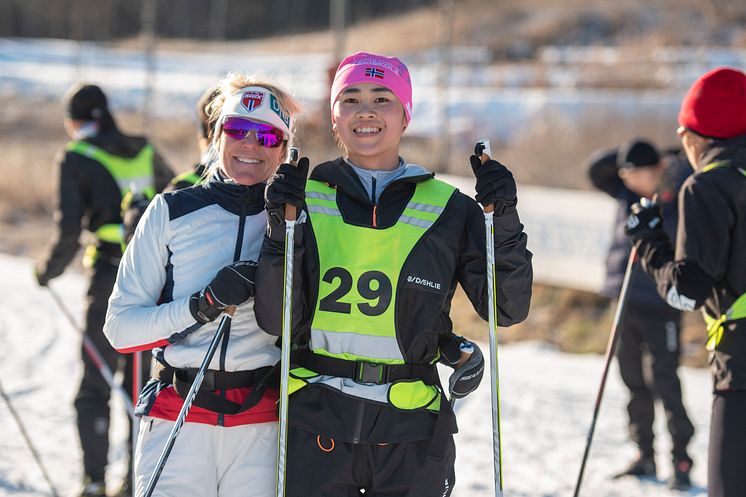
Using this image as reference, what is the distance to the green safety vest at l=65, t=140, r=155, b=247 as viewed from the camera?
17.3 ft

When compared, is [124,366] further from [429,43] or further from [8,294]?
[429,43]

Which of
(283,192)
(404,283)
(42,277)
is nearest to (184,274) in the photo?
(283,192)

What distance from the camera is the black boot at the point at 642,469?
19.3ft

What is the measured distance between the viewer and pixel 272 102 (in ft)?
10.5

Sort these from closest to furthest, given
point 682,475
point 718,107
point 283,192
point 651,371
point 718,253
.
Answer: point 283,192 → point 718,253 → point 718,107 → point 682,475 → point 651,371

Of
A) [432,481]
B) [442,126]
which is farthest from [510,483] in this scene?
[442,126]

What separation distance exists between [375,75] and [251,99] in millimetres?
451

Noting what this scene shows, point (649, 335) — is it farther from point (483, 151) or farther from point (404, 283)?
point (404, 283)

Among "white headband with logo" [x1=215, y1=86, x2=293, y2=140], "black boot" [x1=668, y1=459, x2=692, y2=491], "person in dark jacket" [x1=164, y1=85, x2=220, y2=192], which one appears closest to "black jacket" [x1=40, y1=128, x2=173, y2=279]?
"person in dark jacket" [x1=164, y1=85, x2=220, y2=192]

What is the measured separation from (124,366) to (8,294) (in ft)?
19.0

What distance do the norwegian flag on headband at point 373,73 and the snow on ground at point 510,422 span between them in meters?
3.24

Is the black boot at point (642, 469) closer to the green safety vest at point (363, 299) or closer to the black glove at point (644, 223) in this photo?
the black glove at point (644, 223)

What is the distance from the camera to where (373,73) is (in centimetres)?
298

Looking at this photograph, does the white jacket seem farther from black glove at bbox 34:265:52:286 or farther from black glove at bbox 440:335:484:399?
black glove at bbox 34:265:52:286
